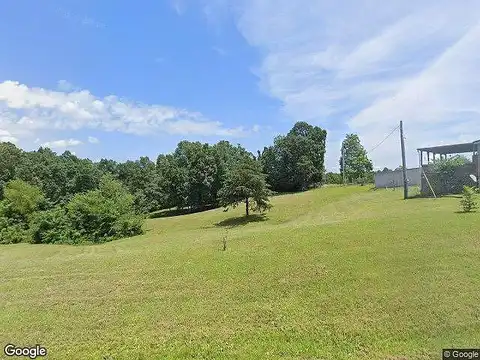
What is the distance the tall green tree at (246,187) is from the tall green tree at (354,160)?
34.9m

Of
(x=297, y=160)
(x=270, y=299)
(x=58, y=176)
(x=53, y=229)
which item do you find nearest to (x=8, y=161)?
(x=58, y=176)

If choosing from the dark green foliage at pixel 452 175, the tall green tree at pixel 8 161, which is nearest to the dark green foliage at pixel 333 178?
the dark green foliage at pixel 452 175

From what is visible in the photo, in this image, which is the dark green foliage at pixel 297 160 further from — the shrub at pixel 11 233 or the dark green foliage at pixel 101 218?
the shrub at pixel 11 233

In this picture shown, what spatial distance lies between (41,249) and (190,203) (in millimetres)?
29408

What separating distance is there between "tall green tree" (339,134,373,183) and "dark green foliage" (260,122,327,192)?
4.30m

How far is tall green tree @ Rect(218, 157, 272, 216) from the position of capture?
3091 cm

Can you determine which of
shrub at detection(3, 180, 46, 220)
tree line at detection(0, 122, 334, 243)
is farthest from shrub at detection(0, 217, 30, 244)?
shrub at detection(3, 180, 46, 220)

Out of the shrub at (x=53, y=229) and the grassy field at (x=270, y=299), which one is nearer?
the grassy field at (x=270, y=299)

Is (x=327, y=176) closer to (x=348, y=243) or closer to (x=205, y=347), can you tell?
(x=348, y=243)

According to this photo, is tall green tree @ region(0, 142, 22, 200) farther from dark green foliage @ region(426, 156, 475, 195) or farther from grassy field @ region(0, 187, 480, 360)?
dark green foliage @ region(426, 156, 475, 195)

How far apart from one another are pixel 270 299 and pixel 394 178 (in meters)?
36.8

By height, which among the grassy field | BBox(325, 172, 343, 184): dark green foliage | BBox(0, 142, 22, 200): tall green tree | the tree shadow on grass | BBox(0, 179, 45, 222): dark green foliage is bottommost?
the grassy field

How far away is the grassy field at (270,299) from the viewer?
9.03 m

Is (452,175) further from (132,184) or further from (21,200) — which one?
(132,184)
